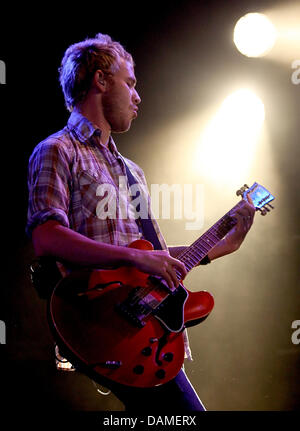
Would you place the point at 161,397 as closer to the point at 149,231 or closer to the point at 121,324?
the point at 121,324

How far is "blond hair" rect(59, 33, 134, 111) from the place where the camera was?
2025 mm

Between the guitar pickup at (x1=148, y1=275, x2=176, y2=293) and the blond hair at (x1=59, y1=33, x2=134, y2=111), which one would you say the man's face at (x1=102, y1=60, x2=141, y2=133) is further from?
the guitar pickup at (x1=148, y1=275, x2=176, y2=293)

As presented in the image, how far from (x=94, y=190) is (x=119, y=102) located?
53 centimetres

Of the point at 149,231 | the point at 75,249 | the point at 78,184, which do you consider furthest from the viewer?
the point at 149,231

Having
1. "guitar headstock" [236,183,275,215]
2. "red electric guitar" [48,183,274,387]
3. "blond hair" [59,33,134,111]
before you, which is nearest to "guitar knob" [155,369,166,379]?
"red electric guitar" [48,183,274,387]

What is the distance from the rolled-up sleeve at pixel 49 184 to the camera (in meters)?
1.51

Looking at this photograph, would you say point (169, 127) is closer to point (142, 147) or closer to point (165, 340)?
point (142, 147)

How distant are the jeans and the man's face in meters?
1.18

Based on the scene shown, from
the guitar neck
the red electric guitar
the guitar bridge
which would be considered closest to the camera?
the red electric guitar

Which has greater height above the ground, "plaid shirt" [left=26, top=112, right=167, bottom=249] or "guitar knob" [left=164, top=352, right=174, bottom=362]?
"plaid shirt" [left=26, top=112, right=167, bottom=249]

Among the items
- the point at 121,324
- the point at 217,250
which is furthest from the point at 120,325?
the point at 217,250

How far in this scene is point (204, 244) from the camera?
6.43ft

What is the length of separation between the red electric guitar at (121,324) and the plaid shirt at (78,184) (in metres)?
0.19

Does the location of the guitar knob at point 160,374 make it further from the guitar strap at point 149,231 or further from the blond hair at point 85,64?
the blond hair at point 85,64
